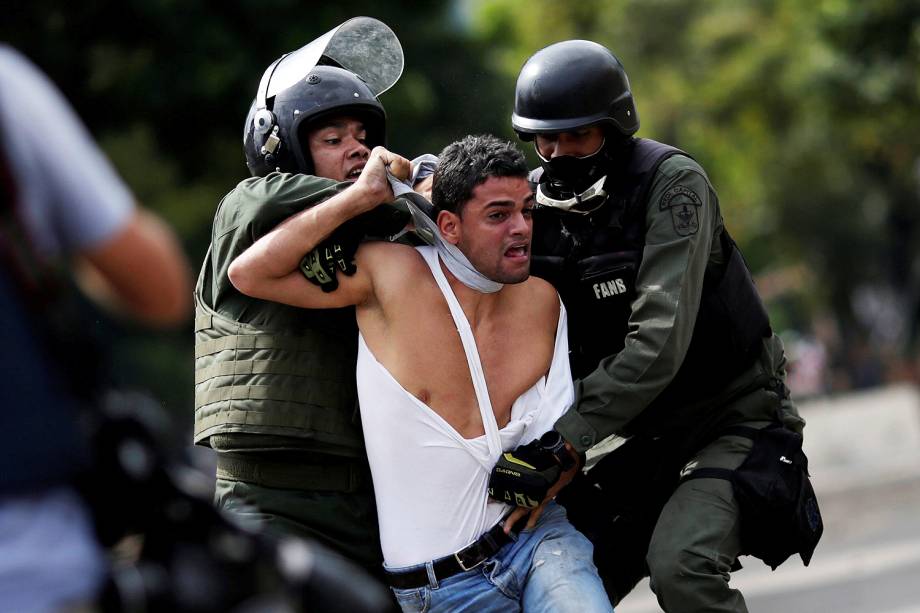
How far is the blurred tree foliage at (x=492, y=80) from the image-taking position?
13633 millimetres

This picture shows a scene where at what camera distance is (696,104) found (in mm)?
24594

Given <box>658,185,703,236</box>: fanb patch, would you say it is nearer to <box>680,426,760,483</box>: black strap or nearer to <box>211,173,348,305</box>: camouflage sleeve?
<box>680,426,760,483</box>: black strap

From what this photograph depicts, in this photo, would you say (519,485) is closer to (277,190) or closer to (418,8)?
(277,190)

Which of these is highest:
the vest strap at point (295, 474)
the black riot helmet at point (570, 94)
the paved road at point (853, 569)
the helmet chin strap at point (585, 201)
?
the black riot helmet at point (570, 94)

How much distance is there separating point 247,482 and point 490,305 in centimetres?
83

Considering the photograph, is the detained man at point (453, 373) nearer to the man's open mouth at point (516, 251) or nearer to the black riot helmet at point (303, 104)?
the man's open mouth at point (516, 251)

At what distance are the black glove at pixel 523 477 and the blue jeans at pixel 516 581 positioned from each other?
0.13 meters

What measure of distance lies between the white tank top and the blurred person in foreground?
69.9 inches

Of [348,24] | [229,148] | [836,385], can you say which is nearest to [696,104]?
[836,385]

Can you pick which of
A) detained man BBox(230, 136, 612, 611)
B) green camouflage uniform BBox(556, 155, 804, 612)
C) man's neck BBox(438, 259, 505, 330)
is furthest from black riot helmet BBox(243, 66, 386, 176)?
green camouflage uniform BBox(556, 155, 804, 612)

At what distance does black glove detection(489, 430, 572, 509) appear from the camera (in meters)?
3.94

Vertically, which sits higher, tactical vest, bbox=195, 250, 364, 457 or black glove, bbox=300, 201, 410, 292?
black glove, bbox=300, 201, 410, 292

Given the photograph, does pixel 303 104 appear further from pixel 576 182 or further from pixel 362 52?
pixel 576 182

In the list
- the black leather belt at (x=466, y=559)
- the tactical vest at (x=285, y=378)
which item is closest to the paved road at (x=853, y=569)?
the black leather belt at (x=466, y=559)
